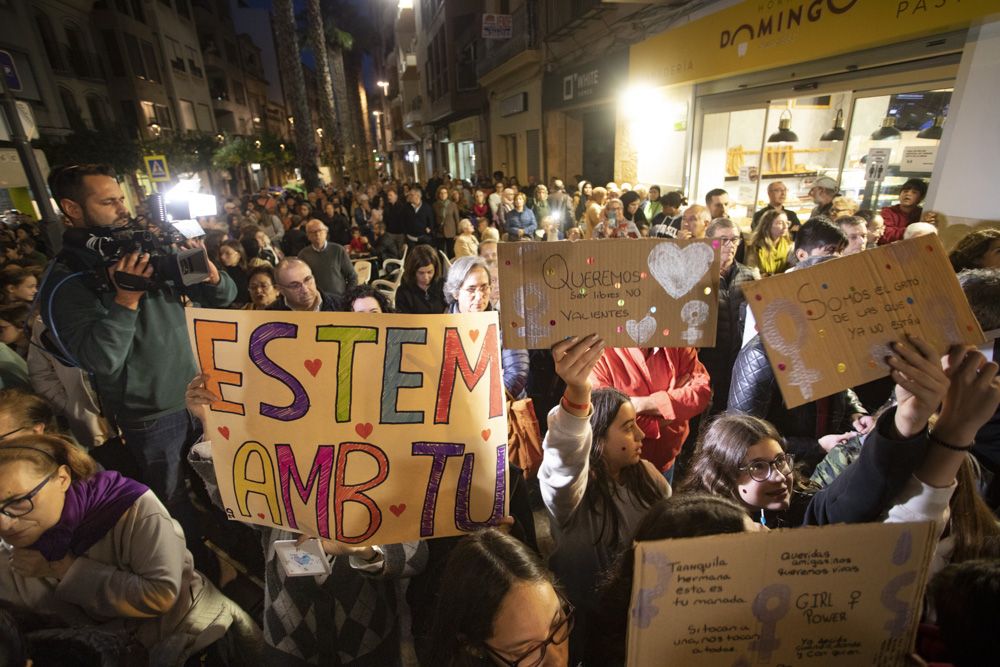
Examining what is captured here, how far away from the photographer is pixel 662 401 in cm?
268

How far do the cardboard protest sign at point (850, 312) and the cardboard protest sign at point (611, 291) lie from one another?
19 cm

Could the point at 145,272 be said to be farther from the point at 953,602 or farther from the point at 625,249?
the point at 953,602

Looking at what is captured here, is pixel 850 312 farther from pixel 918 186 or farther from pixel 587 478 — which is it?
pixel 918 186

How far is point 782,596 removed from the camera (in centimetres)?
111

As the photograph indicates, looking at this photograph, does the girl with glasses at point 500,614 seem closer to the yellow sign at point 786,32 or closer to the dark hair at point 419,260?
the dark hair at point 419,260

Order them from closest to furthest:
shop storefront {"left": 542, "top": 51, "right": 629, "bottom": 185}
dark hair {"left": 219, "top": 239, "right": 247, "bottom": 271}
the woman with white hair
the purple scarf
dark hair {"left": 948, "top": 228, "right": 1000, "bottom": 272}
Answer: the purple scarf < the woman with white hair < dark hair {"left": 948, "top": 228, "right": 1000, "bottom": 272} < dark hair {"left": 219, "top": 239, "right": 247, "bottom": 271} < shop storefront {"left": 542, "top": 51, "right": 629, "bottom": 185}

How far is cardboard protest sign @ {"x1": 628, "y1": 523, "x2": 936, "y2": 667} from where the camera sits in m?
1.06

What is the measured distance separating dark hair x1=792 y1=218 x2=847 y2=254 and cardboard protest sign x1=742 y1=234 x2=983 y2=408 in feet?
7.52

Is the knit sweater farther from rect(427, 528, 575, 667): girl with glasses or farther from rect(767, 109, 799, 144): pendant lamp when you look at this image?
rect(767, 109, 799, 144): pendant lamp

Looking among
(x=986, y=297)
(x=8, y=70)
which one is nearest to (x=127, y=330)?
(x=986, y=297)

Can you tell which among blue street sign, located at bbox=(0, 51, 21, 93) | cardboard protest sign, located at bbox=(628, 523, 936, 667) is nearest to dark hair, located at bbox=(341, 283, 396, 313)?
cardboard protest sign, located at bbox=(628, 523, 936, 667)

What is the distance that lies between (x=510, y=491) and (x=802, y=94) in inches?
273

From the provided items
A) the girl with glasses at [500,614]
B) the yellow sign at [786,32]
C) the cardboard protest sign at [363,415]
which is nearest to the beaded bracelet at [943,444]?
the girl with glasses at [500,614]

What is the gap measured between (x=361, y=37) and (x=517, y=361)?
47.9 meters
